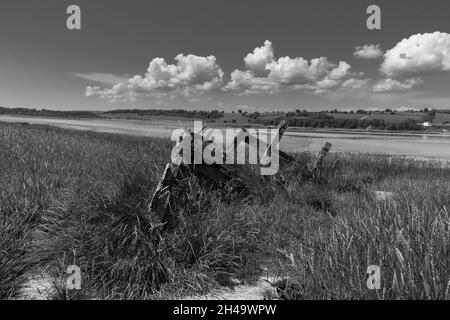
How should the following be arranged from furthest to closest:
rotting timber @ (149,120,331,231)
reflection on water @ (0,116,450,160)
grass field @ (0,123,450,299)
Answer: reflection on water @ (0,116,450,160)
rotting timber @ (149,120,331,231)
grass field @ (0,123,450,299)

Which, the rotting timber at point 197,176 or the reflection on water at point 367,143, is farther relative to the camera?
the reflection on water at point 367,143

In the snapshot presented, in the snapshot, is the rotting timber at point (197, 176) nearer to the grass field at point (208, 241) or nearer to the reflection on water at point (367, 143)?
the grass field at point (208, 241)

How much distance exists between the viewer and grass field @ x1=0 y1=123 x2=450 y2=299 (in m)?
2.92

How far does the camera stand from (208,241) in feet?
13.5

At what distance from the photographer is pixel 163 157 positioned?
6.72 metres

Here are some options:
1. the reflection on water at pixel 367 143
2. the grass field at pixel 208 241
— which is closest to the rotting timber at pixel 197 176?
the grass field at pixel 208 241

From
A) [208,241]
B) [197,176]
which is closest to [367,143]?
[197,176]

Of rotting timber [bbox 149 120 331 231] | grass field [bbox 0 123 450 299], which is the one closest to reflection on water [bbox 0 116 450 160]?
rotting timber [bbox 149 120 331 231]

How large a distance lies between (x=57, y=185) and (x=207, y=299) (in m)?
4.14

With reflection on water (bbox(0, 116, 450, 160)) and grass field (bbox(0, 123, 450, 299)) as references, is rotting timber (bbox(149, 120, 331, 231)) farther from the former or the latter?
reflection on water (bbox(0, 116, 450, 160))

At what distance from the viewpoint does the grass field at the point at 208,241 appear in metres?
2.92

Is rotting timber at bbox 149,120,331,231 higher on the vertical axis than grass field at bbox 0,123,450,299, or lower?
higher

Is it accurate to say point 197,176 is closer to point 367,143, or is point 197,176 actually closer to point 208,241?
point 208,241
